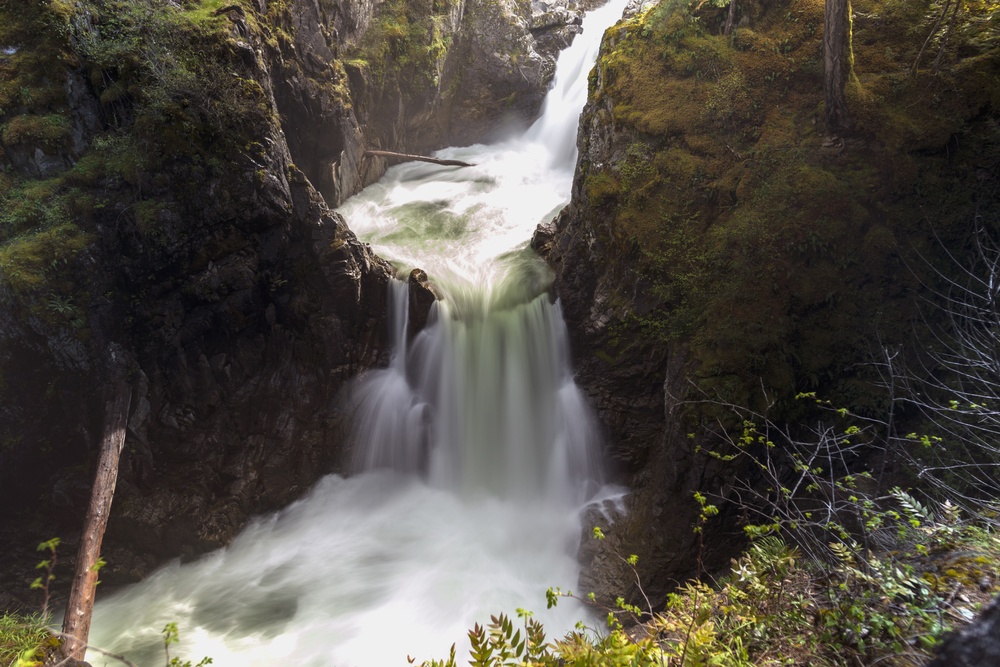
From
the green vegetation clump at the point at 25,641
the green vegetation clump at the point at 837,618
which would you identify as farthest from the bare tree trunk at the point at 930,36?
the green vegetation clump at the point at 25,641

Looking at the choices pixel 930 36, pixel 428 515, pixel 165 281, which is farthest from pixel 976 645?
pixel 165 281

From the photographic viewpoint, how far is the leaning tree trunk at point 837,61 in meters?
6.96

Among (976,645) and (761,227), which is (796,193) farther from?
(976,645)

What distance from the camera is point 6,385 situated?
6.99 m

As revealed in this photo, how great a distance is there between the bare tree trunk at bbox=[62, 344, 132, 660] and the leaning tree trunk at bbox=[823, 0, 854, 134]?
453 inches

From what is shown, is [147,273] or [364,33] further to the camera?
[364,33]

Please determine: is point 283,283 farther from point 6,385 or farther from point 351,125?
point 351,125

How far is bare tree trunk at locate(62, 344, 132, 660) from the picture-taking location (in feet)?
18.6

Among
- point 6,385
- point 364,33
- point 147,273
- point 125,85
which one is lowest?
point 6,385

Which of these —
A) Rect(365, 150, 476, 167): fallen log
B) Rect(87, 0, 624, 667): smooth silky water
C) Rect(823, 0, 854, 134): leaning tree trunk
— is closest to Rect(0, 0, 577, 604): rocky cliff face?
Rect(87, 0, 624, 667): smooth silky water

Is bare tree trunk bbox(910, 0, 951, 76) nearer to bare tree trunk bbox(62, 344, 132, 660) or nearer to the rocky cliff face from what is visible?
the rocky cliff face

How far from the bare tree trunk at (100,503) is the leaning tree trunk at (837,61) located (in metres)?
11.5

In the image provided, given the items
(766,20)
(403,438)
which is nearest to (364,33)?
(766,20)

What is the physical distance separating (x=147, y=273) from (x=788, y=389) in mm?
9827
